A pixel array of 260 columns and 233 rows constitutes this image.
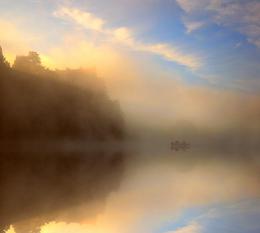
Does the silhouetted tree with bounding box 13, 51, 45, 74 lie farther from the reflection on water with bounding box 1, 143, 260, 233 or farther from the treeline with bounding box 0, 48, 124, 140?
the reflection on water with bounding box 1, 143, 260, 233

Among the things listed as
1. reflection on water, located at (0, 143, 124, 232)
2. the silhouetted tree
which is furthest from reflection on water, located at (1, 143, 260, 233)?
the silhouetted tree

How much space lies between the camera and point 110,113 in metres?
166

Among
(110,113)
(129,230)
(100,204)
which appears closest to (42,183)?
(100,204)

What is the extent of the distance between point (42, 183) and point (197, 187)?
10407 millimetres

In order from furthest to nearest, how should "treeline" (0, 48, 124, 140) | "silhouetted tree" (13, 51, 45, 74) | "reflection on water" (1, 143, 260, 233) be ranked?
"silhouetted tree" (13, 51, 45, 74) → "treeline" (0, 48, 124, 140) → "reflection on water" (1, 143, 260, 233)

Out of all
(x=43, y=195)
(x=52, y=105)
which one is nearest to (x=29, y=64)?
(x=52, y=105)

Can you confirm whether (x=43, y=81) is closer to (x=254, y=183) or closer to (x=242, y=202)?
(x=254, y=183)

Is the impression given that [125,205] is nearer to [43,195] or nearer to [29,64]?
[43,195]

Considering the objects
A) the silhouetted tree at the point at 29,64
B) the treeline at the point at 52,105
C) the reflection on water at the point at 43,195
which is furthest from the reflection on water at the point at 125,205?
the silhouetted tree at the point at 29,64

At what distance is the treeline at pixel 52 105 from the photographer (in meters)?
100

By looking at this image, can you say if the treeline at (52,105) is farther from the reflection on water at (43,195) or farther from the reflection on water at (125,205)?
the reflection on water at (125,205)

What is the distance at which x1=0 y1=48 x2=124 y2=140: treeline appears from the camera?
330 ft

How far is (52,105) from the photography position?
123m

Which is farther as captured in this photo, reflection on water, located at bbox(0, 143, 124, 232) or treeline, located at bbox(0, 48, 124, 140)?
treeline, located at bbox(0, 48, 124, 140)
